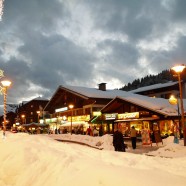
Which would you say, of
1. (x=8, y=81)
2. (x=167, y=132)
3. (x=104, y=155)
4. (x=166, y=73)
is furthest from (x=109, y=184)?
(x=166, y=73)

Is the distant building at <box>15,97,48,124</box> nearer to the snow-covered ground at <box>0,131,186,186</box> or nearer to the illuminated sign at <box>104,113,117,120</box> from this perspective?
the illuminated sign at <box>104,113,117,120</box>

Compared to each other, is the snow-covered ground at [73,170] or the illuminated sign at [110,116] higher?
the illuminated sign at [110,116]

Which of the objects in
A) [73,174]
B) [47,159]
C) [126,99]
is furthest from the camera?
[126,99]

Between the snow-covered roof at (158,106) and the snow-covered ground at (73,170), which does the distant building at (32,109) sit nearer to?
the snow-covered roof at (158,106)

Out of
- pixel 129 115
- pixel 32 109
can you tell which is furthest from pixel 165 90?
pixel 32 109

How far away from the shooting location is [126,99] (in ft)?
98.3

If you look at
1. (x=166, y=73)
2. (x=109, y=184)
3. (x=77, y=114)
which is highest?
(x=166, y=73)

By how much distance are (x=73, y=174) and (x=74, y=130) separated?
123 feet

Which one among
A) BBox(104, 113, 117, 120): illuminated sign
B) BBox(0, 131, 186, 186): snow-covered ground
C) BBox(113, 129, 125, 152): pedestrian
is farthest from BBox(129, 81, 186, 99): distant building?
BBox(0, 131, 186, 186): snow-covered ground

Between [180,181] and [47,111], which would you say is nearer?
[180,181]

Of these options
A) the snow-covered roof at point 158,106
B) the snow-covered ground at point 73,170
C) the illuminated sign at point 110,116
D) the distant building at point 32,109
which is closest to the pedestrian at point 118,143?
the snow-covered ground at point 73,170

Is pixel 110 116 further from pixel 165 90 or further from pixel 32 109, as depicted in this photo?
pixel 32 109

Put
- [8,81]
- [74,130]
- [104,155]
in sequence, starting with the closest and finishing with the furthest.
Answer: [104,155] < [8,81] < [74,130]

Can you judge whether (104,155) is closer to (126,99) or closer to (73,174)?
(73,174)
